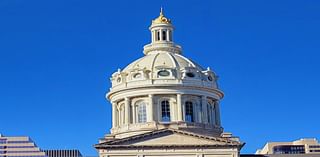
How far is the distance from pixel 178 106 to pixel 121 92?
328 inches

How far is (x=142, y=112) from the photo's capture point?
9319cm

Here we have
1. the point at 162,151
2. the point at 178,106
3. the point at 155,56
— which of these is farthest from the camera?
the point at 155,56

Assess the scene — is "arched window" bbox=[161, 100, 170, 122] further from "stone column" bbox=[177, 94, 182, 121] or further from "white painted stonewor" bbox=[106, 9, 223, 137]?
"stone column" bbox=[177, 94, 182, 121]

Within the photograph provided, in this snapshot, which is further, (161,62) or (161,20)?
(161,20)

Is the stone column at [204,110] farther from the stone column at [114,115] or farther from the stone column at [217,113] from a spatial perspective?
the stone column at [114,115]

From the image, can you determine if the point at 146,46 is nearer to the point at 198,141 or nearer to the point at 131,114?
the point at 131,114

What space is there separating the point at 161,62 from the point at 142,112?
762 cm

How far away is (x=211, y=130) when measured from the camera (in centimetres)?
9275

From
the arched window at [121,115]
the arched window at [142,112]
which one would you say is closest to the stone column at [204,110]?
the arched window at [142,112]

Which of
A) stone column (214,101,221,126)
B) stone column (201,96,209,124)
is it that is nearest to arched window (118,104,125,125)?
stone column (201,96,209,124)

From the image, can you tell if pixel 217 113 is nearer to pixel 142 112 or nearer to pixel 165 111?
pixel 165 111

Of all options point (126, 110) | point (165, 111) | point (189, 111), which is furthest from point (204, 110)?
point (126, 110)

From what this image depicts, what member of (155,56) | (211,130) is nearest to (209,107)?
(211,130)

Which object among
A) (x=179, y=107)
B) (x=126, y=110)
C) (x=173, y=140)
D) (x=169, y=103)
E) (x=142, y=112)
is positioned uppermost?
(x=169, y=103)
